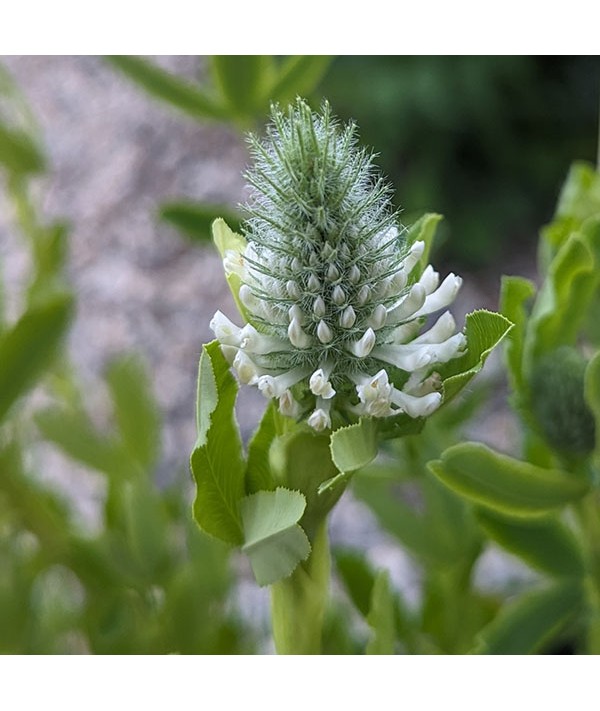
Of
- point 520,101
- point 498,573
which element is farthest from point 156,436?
point 520,101

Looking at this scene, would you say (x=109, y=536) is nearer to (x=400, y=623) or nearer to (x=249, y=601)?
(x=400, y=623)

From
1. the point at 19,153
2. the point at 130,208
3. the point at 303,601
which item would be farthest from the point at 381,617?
the point at 130,208

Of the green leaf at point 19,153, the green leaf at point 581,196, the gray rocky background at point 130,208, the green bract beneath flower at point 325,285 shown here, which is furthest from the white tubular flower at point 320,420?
the gray rocky background at point 130,208

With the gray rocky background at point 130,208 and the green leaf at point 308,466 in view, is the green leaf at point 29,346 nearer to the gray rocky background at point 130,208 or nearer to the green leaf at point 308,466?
the green leaf at point 308,466

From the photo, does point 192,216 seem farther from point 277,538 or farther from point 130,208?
point 130,208

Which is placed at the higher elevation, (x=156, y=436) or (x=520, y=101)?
(x=520, y=101)

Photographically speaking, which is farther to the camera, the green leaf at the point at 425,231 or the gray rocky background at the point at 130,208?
the gray rocky background at the point at 130,208
